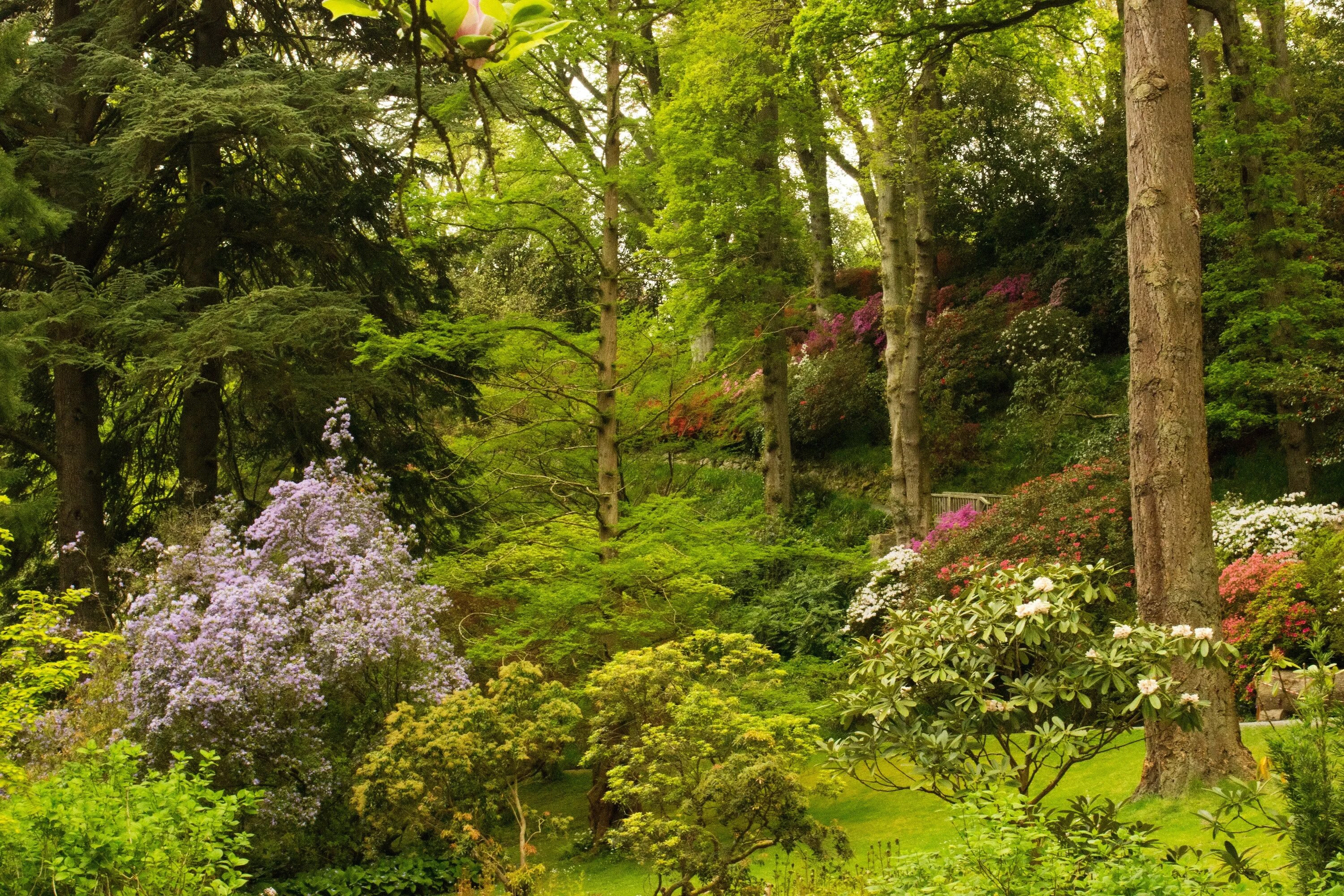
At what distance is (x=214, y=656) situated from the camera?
8.63m

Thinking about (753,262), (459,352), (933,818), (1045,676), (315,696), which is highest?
(753,262)

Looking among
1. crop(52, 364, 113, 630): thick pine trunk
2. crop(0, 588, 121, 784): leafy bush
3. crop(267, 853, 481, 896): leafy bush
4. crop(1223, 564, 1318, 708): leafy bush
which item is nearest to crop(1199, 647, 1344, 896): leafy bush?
crop(1223, 564, 1318, 708): leafy bush

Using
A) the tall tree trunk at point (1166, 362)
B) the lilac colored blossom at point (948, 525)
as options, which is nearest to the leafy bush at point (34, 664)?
the tall tree trunk at point (1166, 362)

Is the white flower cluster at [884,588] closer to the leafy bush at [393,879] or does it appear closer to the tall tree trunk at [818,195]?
the tall tree trunk at [818,195]

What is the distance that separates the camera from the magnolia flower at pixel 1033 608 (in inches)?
189

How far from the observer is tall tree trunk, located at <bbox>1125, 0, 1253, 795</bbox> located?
23.3 feet

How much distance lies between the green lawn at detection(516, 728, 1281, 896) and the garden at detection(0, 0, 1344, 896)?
0.24 feet

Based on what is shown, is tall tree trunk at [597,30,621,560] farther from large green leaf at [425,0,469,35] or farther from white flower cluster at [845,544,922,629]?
large green leaf at [425,0,469,35]

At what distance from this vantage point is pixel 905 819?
363 inches

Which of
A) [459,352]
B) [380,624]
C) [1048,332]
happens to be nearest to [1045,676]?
[380,624]

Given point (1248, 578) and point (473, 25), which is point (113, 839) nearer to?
point (473, 25)

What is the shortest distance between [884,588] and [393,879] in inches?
286

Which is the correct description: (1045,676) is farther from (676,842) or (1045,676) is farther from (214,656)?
(214,656)

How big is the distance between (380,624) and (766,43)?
36.2 feet
